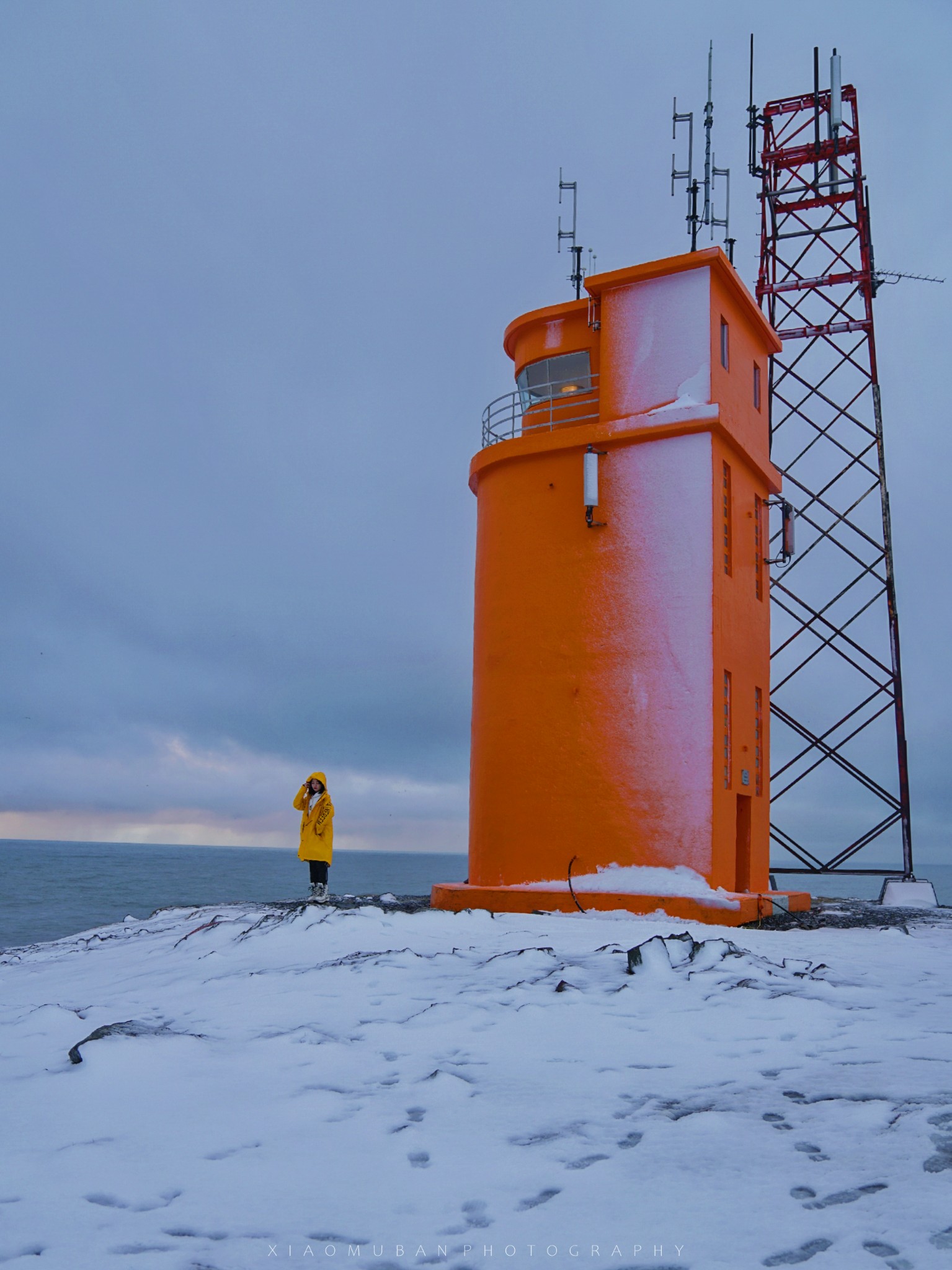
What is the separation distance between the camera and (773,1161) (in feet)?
12.1

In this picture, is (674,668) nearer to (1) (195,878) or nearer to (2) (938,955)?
(2) (938,955)

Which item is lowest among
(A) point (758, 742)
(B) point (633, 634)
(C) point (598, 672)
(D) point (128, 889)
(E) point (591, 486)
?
(D) point (128, 889)

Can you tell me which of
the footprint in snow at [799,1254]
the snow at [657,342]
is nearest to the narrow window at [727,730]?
the snow at [657,342]

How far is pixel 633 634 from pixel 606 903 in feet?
11.2

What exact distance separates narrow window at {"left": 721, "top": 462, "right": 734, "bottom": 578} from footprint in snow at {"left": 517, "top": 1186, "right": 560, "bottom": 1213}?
A: 36.1 feet

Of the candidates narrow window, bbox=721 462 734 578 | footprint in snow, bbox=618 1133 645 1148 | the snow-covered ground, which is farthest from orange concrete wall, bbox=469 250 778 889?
footprint in snow, bbox=618 1133 645 1148

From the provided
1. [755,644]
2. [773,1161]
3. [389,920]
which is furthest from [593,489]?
[773,1161]

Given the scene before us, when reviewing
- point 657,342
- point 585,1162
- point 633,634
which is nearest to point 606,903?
point 633,634

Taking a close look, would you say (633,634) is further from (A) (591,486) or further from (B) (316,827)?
(B) (316,827)

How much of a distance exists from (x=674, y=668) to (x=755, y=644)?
8.67 feet

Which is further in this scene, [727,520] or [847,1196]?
[727,520]

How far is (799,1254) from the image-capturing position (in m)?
3.04

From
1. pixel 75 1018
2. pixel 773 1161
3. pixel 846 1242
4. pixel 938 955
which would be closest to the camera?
pixel 846 1242

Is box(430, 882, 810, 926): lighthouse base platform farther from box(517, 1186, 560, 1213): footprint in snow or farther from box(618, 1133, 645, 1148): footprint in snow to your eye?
box(517, 1186, 560, 1213): footprint in snow
